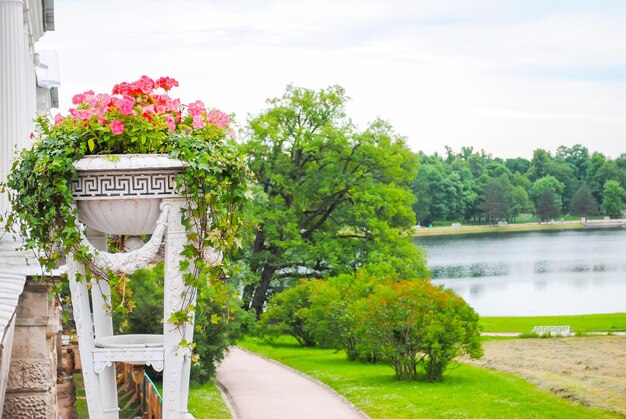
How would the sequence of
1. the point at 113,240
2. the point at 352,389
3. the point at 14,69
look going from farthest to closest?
the point at 352,389 → the point at 14,69 → the point at 113,240

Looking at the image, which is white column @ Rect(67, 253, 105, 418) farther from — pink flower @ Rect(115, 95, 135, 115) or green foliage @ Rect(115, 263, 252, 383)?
green foliage @ Rect(115, 263, 252, 383)

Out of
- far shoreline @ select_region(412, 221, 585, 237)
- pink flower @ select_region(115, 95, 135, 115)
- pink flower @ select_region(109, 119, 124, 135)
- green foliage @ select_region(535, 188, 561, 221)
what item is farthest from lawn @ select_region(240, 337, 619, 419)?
green foliage @ select_region(535, 188, 561, 221)

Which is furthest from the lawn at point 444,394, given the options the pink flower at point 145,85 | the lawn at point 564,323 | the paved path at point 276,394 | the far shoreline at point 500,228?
the far shoreline at point 500,228

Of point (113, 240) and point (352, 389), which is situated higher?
point (113, 240)

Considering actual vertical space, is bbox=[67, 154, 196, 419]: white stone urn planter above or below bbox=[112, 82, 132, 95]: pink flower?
below

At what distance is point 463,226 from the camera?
343ft

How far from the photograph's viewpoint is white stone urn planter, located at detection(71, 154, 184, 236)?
495cm

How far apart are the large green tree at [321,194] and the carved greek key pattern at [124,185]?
96.5 feet

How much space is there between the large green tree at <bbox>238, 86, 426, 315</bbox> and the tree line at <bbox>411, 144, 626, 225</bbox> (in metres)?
61.3

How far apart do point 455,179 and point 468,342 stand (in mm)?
85472

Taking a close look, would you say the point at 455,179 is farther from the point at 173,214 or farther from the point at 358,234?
the point at 173,214

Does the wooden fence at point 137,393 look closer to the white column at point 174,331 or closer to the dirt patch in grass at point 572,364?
the white column at point 174,331

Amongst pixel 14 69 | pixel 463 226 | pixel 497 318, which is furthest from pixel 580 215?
pixel 14 69

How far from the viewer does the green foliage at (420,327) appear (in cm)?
2138
